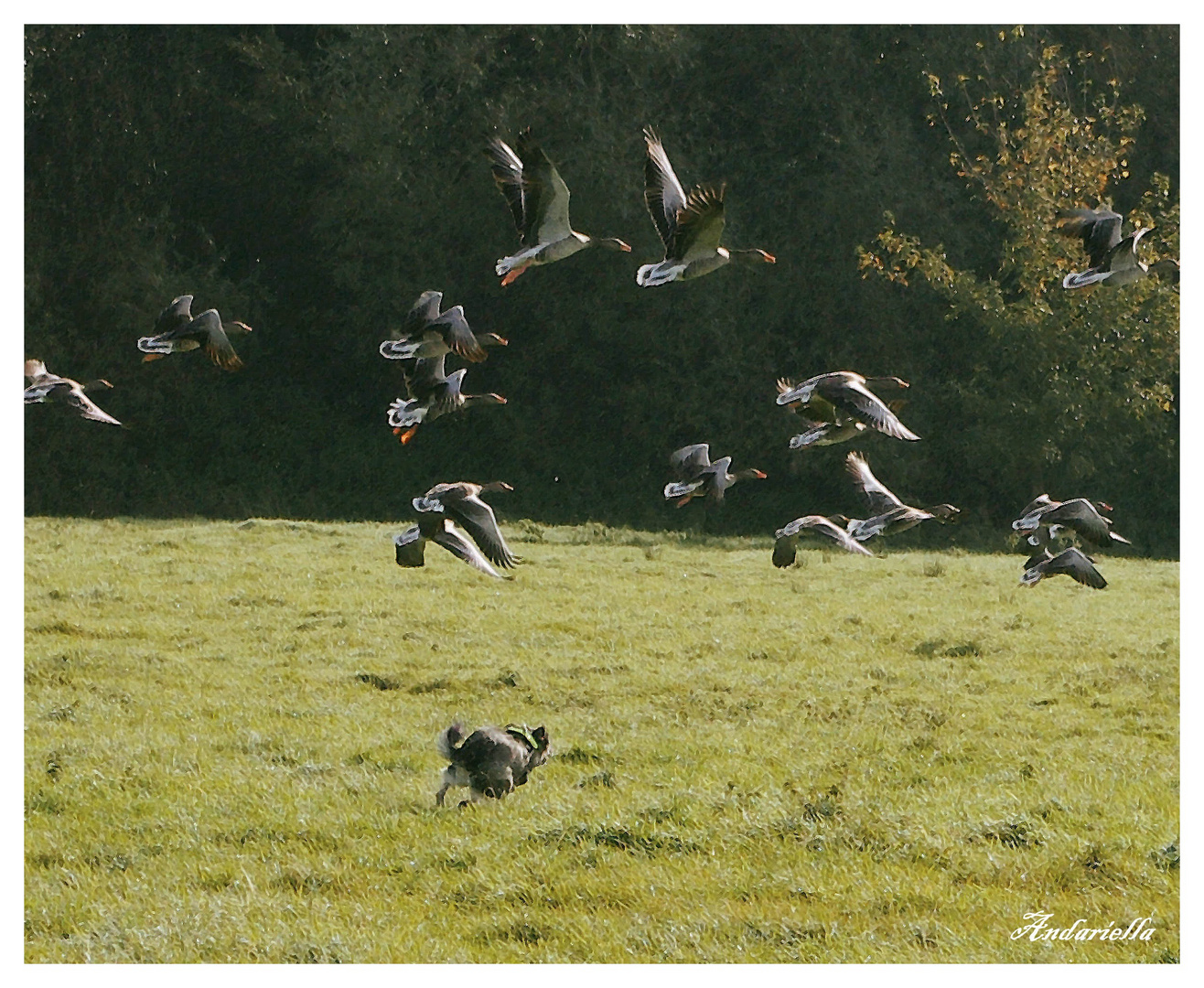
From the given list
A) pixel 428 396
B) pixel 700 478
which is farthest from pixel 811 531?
pixel 428 396

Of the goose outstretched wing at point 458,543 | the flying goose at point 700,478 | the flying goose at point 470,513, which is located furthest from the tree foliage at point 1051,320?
the goose outstretched wing at point 458,543

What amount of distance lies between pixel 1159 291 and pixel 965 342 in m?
3.14

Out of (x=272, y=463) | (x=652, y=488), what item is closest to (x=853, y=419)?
(x=652, y=488)

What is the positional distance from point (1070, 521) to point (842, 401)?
1413 millimetres

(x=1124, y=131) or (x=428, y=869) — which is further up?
(x=1124, y=131)

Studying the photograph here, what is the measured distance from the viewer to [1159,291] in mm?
22109

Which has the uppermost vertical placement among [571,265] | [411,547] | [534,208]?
[571,265]

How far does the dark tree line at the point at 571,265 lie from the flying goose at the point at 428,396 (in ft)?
49.0

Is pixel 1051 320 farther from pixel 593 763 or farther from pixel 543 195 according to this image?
pixel 543 195

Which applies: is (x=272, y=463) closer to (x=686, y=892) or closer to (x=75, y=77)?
(x=75, y=77)

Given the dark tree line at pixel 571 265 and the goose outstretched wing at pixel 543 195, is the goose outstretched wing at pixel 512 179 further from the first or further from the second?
the dark tree line at pixel 571 265

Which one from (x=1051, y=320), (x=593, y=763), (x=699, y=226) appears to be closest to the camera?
(x=699, y=226)

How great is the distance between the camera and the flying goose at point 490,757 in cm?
862

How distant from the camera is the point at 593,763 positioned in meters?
10.4
